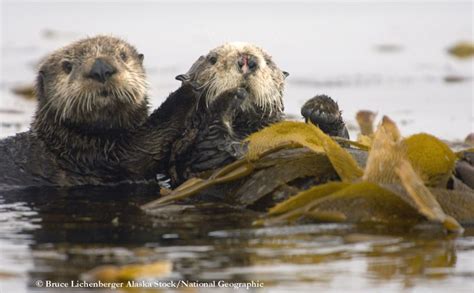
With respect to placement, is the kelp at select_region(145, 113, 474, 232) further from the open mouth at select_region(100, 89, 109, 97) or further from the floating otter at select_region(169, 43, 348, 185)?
the open mouth at select_region(100, 89, 109, 97)

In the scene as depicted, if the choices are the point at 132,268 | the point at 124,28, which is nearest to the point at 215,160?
the point at 132,268

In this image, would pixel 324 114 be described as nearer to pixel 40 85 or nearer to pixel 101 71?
pixel 101 71

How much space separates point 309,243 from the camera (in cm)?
502

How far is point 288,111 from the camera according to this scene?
1202 cm

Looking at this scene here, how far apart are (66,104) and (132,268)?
2528mm

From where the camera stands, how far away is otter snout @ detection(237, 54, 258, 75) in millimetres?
6387

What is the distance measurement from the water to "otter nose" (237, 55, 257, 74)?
0.95 m

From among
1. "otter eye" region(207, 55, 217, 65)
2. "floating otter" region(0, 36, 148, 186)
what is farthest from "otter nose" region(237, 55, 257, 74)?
"floating otter" region(0, 36, 148, 186)

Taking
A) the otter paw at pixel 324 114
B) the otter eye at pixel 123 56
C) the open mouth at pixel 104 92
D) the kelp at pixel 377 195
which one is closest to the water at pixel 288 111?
the kelp at pixel 377 195

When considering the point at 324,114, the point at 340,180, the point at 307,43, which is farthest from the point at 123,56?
the point at 307,43

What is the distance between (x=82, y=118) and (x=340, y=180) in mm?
1849

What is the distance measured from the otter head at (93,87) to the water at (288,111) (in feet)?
1.64

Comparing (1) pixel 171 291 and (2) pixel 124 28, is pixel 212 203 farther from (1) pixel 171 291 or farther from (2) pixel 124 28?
(2) pixel 124 28

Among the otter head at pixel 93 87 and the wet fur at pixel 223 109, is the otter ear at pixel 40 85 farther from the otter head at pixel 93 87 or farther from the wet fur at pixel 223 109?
the wet fur at pixel 223 109
